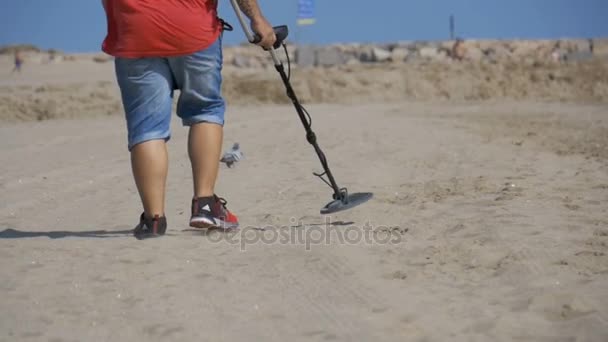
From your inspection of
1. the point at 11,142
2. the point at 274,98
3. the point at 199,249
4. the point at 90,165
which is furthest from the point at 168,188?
the point at 274,98

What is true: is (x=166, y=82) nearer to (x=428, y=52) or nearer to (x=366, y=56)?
(x=366, y=56)

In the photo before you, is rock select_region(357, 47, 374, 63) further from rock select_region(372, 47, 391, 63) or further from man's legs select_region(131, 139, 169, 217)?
man's legs select_region(131, 139, 169, 217)

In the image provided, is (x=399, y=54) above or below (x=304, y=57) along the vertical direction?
below

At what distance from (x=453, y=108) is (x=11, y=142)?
24.3 feet

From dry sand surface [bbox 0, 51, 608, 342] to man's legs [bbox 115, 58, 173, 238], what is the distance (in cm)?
32

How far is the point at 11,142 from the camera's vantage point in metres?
10.5

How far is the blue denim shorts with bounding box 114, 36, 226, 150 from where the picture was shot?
15.5 feet

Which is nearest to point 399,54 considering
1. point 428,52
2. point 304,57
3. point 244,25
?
point 428,52

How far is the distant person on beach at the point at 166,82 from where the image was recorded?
15.3ft

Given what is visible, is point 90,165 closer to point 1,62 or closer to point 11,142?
point 11,142

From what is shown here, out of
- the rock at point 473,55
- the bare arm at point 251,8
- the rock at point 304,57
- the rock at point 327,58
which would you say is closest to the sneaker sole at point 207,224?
the bare arm at point 251,8

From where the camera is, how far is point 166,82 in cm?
482

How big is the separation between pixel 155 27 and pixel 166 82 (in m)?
0.30

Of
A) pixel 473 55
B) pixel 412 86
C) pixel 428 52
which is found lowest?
pixel 428 52
